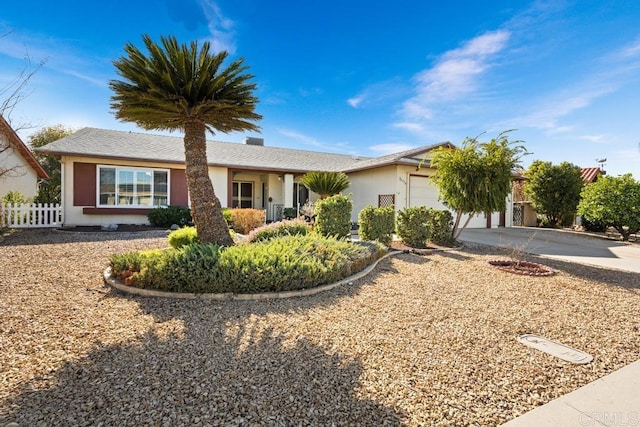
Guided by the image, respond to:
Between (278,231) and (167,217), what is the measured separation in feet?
22.4

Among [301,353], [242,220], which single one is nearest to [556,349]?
[301,353]

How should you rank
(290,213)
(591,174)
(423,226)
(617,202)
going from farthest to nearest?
(591,174)
(290,213)
(617,202)
(423,226)

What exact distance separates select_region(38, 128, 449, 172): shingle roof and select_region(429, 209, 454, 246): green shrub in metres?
3.91

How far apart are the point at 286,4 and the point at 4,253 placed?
9994mm

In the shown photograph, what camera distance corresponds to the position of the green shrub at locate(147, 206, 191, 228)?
1234cm

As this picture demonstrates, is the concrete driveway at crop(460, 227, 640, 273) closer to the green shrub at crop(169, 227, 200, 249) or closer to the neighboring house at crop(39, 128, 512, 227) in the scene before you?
the neighboring house at crop(39, 128, 512, 227)

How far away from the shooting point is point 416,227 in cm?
934

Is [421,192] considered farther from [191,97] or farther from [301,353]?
[301,353]

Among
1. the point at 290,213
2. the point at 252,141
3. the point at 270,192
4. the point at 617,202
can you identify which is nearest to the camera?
the point at 617,202

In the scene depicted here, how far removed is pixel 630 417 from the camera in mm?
2180

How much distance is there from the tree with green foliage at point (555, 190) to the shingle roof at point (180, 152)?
8.72 m

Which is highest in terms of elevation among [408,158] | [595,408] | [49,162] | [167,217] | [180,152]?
[49,162]

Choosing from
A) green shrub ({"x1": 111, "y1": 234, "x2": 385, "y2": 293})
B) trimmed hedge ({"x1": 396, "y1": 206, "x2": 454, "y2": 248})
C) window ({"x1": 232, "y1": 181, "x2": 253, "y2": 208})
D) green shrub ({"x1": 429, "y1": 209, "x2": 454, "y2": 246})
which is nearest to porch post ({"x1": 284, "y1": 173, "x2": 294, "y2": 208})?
window ({"x1": 232, "y1": 181, "x2": 253, "y2": 208})

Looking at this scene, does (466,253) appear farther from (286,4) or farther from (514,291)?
(286,4)
